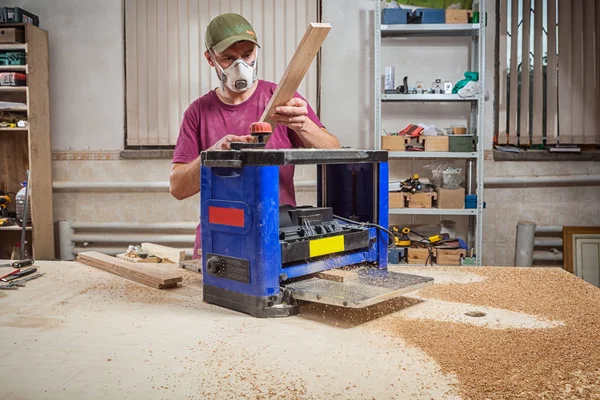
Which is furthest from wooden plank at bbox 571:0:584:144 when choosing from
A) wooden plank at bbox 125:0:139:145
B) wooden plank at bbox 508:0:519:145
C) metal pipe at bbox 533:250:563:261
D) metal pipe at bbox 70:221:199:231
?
wooden plank at bbox 125:0:139:145

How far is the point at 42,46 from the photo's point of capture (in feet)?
14.1

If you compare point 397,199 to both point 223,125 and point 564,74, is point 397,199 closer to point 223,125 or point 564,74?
point 564,74

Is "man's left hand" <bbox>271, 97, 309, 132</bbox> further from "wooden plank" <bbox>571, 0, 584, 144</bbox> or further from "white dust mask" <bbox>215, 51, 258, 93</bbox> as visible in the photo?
"wooden plank" <bbox>571, 0, 584, 144</bbox>

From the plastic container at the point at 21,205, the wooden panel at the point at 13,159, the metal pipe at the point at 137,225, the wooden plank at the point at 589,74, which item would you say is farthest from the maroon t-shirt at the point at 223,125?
the wooden panel at the point at 13,159

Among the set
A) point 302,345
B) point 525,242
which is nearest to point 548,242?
point 525,242

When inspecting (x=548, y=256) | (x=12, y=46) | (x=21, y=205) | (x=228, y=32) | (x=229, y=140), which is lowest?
(x=548, y=256)

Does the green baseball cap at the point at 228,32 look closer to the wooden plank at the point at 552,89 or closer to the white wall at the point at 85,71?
the white wall at the point at 85,71

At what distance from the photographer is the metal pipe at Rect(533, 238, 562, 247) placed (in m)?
4.23

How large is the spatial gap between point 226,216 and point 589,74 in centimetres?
372

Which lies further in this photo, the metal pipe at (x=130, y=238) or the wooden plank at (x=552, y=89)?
the metal pipe at (x=130, y=238)

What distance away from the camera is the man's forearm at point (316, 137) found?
1.99 m

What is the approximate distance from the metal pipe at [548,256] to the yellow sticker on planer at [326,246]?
3277mm

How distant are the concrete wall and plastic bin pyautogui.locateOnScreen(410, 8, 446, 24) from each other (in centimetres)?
37

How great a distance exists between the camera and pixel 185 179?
2.05 m
